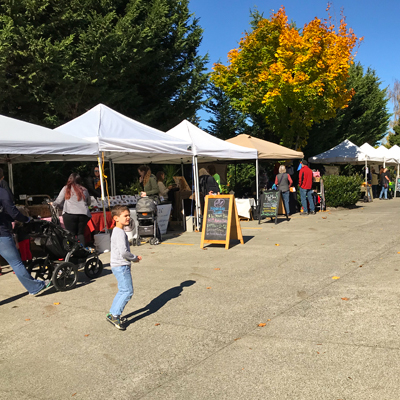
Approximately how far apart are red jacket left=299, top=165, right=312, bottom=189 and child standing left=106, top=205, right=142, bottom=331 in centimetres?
1117

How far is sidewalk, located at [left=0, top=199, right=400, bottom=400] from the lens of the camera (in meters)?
3.52

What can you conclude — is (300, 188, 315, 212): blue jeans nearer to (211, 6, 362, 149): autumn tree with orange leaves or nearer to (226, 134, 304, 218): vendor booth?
(226, 134, 304, 218): vendor booth

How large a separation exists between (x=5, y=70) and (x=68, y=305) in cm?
1111

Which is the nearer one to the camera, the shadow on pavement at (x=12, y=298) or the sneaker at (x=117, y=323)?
the sneaker at (x=117, y=323)

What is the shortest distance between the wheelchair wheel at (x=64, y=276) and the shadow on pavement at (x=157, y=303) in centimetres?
148

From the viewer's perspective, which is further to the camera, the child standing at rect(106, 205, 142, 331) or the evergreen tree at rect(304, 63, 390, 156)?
the evergreen tree at rect(304, 63, 390, 156)

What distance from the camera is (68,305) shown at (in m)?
5.89

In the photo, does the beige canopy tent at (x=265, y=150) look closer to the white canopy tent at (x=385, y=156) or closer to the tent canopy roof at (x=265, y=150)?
the tent canopy roof at (x=265, y=150)

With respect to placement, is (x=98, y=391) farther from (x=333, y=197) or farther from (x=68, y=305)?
(x=333, y=197)

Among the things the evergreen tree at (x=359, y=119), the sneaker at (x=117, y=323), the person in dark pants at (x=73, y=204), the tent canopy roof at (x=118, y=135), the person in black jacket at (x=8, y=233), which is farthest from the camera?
the evergreen tree at (x=359, y=119)

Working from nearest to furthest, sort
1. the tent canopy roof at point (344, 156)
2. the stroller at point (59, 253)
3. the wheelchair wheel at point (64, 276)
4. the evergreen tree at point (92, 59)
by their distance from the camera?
the wheelchair wheel at point (64, 276) → the stroller at point (59, 253) → the evergreen tree at point (92, 59) → the tent canopy roof at point (344, 156)

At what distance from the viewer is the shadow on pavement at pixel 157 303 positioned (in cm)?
529

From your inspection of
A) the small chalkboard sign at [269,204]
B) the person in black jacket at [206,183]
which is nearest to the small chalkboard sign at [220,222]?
the person in black jacket at [206,183]

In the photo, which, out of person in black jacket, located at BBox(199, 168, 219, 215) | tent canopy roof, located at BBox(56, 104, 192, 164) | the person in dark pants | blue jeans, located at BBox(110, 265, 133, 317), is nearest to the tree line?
tent canopy roof, located at BBox(56, 104, 192, 164)
